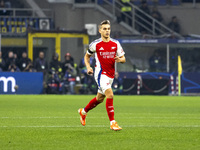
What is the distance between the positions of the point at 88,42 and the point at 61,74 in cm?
273

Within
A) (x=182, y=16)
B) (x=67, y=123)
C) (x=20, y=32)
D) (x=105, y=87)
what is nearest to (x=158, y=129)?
(x=105, y=87)

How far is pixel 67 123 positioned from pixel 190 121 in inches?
107

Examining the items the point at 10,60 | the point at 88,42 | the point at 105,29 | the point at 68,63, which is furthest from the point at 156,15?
the point at 105,29

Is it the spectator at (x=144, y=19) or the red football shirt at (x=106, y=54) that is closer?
the red football shirt at (x=106, y=54)

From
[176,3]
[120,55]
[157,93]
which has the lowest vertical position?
[157,93]

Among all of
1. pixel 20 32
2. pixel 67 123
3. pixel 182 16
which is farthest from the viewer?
pixel 182 16

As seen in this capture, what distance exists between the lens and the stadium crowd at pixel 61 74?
102 ft

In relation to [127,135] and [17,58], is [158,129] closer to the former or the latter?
[127,135]

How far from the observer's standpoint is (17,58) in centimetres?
3144

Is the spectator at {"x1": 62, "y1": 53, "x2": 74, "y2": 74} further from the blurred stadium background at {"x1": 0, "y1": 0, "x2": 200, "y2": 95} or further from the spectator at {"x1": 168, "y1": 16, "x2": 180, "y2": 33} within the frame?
the spectator at {"x1": 168, "y1": 16, "x2": 180, "y2": 33}

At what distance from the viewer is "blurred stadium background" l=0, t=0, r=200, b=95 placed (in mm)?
31266

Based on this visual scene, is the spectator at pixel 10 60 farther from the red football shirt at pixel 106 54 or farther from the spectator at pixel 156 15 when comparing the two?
the red football shirt at pixel 106 54

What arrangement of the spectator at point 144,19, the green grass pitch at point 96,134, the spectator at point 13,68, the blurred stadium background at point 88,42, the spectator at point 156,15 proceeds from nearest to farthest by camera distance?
the green grass pitch at point 96,134 → the spectator at point 13,68 → the blurred stadium background at point 88,42 → the spectator at point 144,19 → the spectator at point 156,15

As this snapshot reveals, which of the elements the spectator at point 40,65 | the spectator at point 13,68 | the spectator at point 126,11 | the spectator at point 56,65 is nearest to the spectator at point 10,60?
the spectator at point 13,68
